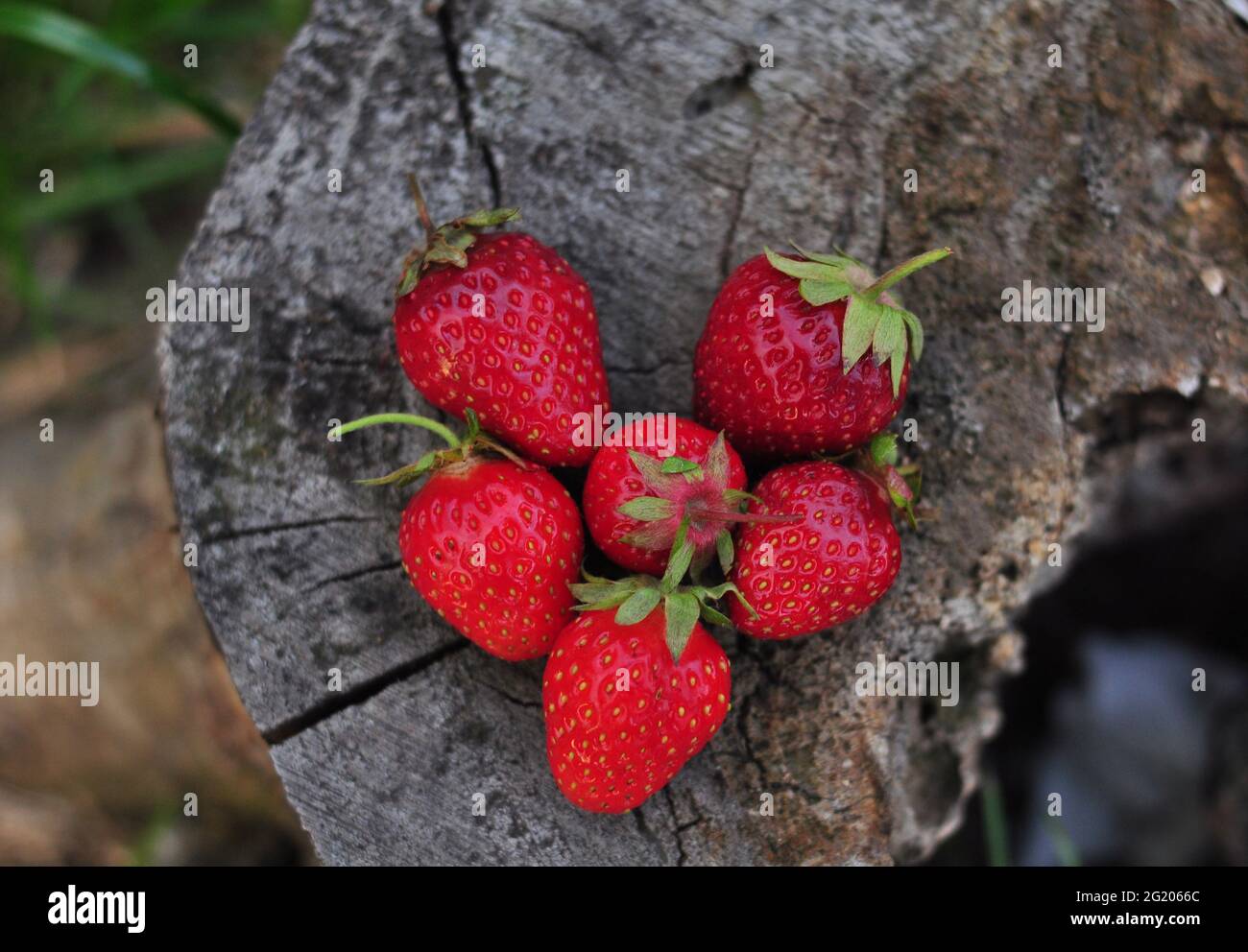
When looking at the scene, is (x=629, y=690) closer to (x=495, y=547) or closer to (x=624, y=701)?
(x=624, y=701)

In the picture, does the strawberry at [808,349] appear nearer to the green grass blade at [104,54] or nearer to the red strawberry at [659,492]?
the red strawberry at [659,492]

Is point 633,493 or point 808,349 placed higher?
point 808,349

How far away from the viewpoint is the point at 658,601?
118 centimetres

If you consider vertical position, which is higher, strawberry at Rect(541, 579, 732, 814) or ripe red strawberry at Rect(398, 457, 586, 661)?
ripe red strawberry at Rect(398, 457, 586, 661)

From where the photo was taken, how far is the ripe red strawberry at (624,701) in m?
1.18

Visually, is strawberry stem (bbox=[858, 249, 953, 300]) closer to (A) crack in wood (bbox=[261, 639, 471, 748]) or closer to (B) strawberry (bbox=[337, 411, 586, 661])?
(B) strawberry (bbox=[337, 411, 586, 661])

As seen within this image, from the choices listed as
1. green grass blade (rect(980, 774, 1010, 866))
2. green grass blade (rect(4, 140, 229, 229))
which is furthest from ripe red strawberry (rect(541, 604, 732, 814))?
green grass blade (rect(4, 140, 229, 229))

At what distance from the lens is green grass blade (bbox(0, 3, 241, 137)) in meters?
1.92

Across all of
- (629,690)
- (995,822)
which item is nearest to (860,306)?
(629,690)

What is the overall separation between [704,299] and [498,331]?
14.6 inches

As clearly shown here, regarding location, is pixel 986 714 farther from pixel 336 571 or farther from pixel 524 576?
pixel 336 571

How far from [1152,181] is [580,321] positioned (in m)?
0.85

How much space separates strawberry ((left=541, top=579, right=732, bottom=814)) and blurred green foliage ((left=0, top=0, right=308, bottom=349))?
6.41ft

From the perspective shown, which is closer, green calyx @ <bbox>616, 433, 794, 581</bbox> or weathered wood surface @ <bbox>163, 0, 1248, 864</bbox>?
green calyx @ <bbox>616, 433, 794, 581</bbox>
